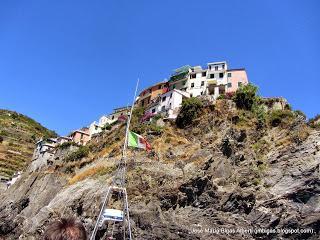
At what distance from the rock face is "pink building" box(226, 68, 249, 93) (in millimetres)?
13065

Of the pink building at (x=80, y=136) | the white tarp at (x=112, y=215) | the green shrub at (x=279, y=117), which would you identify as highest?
the pink building at (x=80, y=136)

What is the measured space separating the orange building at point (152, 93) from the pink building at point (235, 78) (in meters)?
10.1

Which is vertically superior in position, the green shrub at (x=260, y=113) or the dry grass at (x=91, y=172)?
the green shrub at (x=260, y=113)

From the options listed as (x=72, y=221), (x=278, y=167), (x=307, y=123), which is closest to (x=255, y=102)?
(x=307, y=123)

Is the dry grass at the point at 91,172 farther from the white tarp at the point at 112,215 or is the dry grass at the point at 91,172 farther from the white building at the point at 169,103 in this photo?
the white tarp at the point at 112,215

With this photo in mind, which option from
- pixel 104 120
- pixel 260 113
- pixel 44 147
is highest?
pixel 104 120

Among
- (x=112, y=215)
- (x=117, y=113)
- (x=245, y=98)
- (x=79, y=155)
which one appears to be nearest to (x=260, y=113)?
(x=245, y=98)

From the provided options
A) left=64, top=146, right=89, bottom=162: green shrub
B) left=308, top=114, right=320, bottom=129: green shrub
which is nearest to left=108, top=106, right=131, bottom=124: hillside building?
left=64, top=146, right=89, bottom=162: green shrub

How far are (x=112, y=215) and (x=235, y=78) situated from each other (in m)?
33.5

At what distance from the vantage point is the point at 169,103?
53.2 meters

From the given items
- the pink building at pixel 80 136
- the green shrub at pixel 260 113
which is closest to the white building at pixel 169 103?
the green shrub at pixel 260 113

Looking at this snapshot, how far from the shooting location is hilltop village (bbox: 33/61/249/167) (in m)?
52.3

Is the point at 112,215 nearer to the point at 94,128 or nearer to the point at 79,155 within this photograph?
the point at 79,155

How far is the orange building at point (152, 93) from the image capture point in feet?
201
